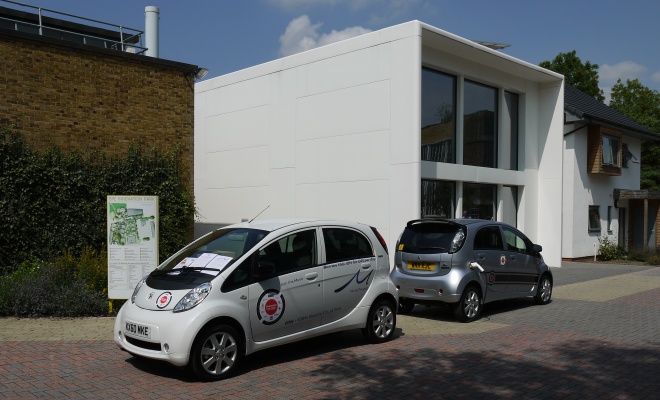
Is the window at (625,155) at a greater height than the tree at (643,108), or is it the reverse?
the tree at (643,108)

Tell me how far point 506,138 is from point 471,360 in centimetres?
1341

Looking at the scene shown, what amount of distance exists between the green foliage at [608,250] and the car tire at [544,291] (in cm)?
1455

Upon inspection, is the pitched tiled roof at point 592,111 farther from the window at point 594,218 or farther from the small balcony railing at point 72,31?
the small balcony railing at point 72,31

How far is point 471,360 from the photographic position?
7.67m

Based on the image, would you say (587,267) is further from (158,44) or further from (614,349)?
(158,44)

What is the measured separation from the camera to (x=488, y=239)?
36.5 feet

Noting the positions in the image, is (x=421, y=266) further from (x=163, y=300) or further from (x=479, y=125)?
(x=479, y=125)

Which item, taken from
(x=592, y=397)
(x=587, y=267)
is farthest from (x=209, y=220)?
(x=592, y=397)

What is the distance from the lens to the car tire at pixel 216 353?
6.48m

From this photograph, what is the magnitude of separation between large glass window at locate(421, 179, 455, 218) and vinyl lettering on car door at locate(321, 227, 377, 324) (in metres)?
7.72

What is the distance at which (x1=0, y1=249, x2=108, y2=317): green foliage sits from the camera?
977 centimetres

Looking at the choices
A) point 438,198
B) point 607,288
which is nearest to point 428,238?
point 438,198

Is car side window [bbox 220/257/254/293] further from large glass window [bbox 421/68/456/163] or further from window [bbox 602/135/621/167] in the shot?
window [bbox 602/135/621/167]

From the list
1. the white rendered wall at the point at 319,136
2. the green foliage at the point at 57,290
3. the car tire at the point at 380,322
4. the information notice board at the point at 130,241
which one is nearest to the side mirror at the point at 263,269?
the car tire at the point at 380,322
